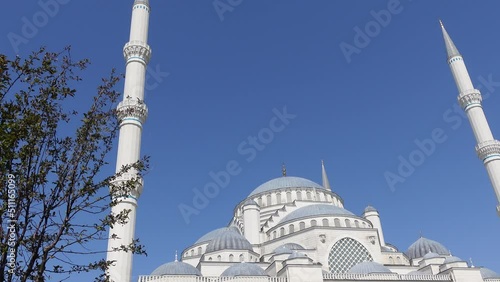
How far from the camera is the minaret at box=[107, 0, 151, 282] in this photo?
16266 mm

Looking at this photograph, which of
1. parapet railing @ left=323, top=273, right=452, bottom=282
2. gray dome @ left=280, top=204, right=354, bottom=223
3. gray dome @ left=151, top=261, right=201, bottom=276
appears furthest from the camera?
gray dome @ left=280, top=204, right=354, bottom=223

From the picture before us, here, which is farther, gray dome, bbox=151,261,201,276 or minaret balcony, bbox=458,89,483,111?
minaret balcony, bbox=458,89,483,111

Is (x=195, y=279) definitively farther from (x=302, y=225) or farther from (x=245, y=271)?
(x=302, y=225)

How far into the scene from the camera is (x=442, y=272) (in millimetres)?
27188

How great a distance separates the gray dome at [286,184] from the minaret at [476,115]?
1439cm

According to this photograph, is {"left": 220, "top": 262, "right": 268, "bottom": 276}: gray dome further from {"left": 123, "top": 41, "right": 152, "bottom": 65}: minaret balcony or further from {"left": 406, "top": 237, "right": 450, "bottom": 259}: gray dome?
{"left": 406, "top": 237, "right": 450, "bottom": 259}: gray dome

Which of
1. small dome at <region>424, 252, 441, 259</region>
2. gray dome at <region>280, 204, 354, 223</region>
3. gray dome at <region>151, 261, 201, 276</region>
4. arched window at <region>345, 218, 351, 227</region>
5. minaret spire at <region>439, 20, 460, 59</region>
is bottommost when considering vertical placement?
gray dome at <region>151, 261, 201, 276</region>

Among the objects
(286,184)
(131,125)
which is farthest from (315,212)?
(131,125)

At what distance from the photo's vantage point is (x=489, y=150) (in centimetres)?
2864

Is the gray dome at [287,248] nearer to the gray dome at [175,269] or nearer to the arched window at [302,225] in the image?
the arched window at [302,225]

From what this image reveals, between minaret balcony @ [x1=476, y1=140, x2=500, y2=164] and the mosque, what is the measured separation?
0.06m

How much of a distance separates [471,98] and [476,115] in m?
1.19

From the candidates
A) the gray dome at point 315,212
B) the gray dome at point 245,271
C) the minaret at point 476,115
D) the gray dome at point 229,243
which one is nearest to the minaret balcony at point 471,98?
the minaret at point 476,115

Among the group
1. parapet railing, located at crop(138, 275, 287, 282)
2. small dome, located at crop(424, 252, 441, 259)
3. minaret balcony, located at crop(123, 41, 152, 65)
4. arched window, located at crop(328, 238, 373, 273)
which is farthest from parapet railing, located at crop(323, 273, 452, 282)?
minaret balcony, located at crop(123, 41, 152, 65)
